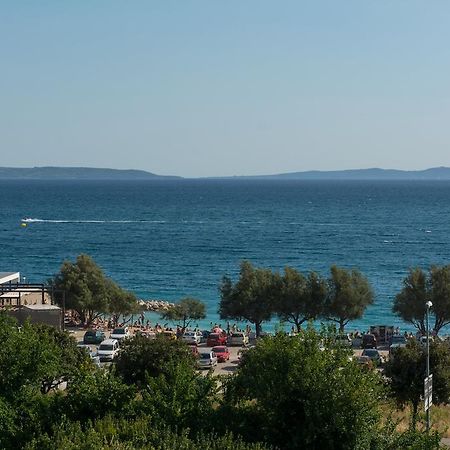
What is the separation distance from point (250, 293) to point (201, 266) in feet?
125

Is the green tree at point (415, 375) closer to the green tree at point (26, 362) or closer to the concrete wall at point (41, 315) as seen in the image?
the green tree at point (26, 362)

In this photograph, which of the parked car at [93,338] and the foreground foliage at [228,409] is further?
the parked car at [93,338]

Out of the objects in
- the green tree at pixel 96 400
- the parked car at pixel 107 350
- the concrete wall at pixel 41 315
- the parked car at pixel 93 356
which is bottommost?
the parked car at pixel 107 350

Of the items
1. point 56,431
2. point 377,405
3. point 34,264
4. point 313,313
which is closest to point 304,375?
point 377,405

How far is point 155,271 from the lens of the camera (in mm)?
80688

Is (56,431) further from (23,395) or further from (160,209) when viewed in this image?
(160,209)

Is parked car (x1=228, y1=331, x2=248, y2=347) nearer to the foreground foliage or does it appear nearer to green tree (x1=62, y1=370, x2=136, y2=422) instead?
the foreground foliage

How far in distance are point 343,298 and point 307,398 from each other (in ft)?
90.9

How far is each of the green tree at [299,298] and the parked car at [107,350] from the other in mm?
12290

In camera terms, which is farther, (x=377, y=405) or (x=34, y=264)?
(x=34, y=264)

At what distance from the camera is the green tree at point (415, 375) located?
23984 mm

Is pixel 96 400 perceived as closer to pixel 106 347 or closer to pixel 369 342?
pixel 106 347

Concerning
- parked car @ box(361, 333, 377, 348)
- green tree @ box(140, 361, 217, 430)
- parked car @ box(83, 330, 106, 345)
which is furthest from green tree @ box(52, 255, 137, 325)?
green tree @ box(140, 361, 217, 430)

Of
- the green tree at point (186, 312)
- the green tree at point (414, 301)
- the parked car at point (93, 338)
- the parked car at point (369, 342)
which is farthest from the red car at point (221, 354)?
the green tree at point (186, 312)
